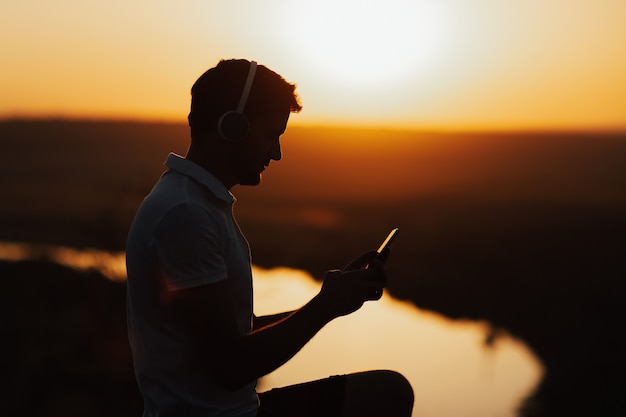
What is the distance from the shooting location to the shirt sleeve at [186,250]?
5.91 feet

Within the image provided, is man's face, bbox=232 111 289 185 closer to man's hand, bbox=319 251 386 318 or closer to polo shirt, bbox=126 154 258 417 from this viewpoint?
polo shirt, bbox=126 154 258 417

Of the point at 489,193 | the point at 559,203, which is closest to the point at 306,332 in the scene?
the point at 559,203

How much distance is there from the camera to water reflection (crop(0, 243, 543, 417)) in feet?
25.4

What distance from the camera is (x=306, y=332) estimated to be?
6.26 ft

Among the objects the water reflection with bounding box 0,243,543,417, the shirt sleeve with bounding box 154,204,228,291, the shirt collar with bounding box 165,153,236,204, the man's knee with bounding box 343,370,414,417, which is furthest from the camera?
the water reflection with bounding box 0,243,543,417

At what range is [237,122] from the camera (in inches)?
77.2

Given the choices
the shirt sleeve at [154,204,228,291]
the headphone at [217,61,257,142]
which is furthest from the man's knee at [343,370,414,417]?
the headphone at [217,61,257,142]

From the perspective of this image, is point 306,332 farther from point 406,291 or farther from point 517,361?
point 406,291

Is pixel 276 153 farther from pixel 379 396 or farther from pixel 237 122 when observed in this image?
pixel 379 396

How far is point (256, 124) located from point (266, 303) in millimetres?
9371

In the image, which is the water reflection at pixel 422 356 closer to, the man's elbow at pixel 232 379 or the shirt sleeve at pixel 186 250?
the man's elbow at pixel 232 379

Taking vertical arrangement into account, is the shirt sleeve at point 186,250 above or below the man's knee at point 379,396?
above

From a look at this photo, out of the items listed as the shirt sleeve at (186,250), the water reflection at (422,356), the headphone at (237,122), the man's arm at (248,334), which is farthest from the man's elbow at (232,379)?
the water reflection at (422,356)

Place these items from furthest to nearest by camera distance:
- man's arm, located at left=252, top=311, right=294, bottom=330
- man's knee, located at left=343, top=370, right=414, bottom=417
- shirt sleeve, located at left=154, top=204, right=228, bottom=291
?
1. man's arm, located at left=252, top=311, right=294, bottom=330
2. man's knee, located at left=343, top=370, right=414, bottom=417
3. shirt sleeve, located at left=154, top=204, right=228, bottom=291
